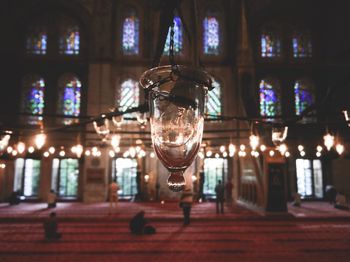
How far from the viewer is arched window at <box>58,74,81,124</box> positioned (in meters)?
19.0

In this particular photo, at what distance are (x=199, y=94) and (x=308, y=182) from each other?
20.1m

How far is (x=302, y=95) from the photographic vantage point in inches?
789

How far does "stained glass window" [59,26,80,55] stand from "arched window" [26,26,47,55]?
1081mm

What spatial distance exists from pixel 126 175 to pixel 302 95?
12.9 metres

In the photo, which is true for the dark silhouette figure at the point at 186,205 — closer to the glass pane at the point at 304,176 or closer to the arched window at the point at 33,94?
the glass pane at the point at 304,176

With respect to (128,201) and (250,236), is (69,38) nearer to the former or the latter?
(128,201)

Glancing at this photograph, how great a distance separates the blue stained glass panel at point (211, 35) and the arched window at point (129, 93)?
17.5ft

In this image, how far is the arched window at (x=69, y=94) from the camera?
19.0 m

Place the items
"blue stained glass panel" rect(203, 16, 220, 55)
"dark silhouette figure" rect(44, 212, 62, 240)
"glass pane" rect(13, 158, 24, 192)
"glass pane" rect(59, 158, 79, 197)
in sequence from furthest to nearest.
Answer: "blue stained glass panel" rect(203, 16, 220, 55) < "glass pane" rect(59, 158, 79, 197) < "glass pane" rect(13, 158, 24, 192) < "dark silhouette figure" rect(44, 212, 62, 240)

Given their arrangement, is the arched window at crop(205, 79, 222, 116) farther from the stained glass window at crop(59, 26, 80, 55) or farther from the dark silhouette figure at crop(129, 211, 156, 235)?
the dark silhouette figure at crop(129, 211, 156, 235)

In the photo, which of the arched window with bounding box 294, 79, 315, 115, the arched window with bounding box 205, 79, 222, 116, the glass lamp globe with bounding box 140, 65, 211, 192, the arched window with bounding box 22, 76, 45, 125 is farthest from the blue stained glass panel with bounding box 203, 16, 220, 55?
the glass lamp globe with bounding box 140, 65, 211, 192

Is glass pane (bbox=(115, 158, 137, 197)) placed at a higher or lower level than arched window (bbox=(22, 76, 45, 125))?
lower

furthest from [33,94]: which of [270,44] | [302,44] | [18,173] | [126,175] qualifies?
[302,44]

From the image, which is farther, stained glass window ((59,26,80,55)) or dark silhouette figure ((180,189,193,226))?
stained glass window ((59,26,80,55))
